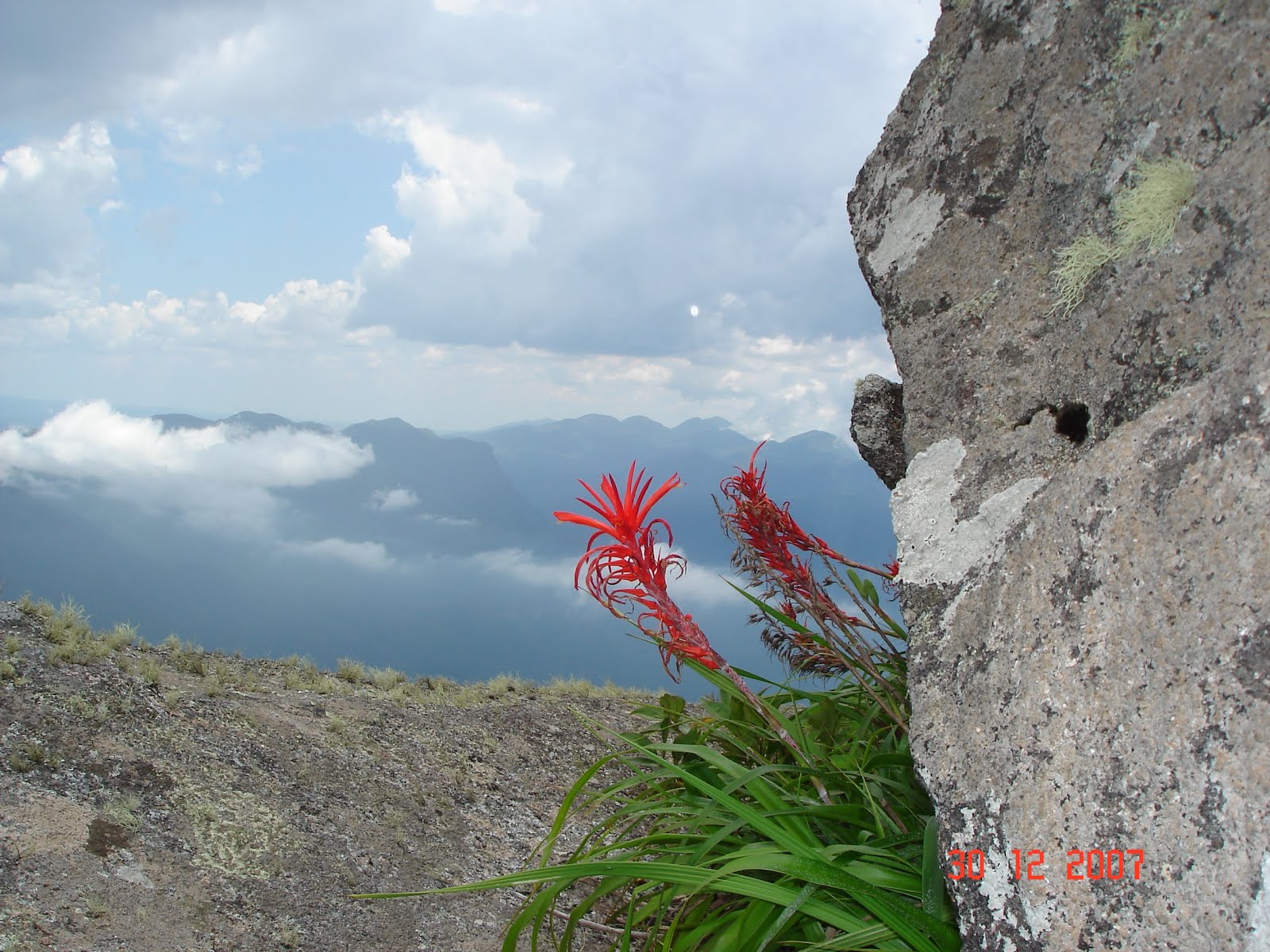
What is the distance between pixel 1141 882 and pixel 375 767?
333 cm

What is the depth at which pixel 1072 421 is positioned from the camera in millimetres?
2545

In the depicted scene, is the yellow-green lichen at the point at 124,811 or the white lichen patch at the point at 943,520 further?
the yellow-green lichen at the point at 124,811

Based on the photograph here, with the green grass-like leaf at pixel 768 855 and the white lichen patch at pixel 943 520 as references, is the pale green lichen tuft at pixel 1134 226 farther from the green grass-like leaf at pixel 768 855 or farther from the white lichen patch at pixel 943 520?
the green grass-like leaf at pixel 768 855

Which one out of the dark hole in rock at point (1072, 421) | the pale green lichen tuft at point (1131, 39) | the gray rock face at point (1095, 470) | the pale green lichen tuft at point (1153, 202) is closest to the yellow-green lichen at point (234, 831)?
the gray rock face at point (1095, 470)

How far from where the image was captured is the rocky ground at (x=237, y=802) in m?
2.94

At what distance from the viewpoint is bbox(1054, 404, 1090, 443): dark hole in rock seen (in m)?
2.51

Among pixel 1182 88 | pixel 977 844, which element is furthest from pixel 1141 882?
pixel 1182 88

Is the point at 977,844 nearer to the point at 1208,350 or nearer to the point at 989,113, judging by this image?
the point at 1208,350

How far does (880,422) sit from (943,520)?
103 cm

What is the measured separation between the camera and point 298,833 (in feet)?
11.6

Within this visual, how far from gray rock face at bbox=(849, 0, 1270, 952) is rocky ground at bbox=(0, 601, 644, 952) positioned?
202 centimetres
